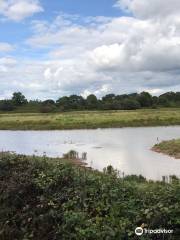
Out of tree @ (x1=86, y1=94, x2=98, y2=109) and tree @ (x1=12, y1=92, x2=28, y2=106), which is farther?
tree @ (x1=12, y1=92, x2=28, y2=106)

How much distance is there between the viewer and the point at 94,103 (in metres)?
127

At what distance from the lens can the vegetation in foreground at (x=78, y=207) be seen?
7.35 m

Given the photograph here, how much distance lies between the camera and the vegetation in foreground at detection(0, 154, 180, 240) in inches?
289

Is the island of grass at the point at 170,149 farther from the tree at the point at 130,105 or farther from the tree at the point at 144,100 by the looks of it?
the tree at the point at 144,100

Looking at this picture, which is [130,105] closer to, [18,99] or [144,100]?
[144,100]

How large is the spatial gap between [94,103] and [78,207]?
119009 mm

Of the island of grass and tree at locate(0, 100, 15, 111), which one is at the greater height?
tree at locate(0, 100, 15, 111)

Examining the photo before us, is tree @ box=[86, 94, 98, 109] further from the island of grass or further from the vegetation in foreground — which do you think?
the vegetation in foreground

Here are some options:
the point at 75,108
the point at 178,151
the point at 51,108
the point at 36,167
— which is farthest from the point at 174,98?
the point at 36,167

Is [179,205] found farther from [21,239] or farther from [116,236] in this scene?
[21,239]

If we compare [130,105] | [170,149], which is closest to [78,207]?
[170,149]

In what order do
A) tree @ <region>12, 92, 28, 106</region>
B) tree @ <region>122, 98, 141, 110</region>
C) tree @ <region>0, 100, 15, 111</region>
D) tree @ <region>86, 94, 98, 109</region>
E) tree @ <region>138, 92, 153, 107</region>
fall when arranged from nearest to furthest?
tree @ <region>122, 98, 141, 110</region>
tree @ <region>86, 94, 98, 109</region>
tree @ <region>138, 92, 153, 107</region>
tree @ <region>0, 100, 15, 111</region>
tree @ <region>12, 92, 28, 106</region>

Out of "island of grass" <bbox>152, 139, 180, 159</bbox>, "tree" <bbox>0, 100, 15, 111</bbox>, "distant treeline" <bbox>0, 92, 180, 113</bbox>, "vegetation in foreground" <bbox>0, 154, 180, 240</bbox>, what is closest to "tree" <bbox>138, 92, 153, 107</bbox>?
"distant treeline" <bbox>0, 92, 180, 113</bbox>

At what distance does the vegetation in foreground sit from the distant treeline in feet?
339
